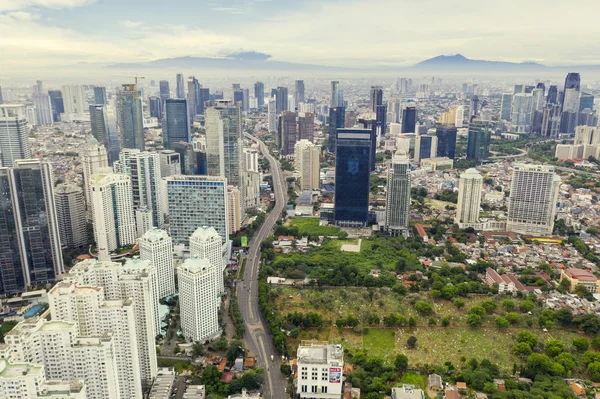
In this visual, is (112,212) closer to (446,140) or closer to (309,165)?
(309,165)

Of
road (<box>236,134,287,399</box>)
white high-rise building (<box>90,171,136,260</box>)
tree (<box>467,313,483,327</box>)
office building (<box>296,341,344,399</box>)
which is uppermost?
white high-rise building (<box>90,171,136,260</box>)

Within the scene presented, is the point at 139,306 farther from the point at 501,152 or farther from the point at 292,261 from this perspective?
the point at 501,152

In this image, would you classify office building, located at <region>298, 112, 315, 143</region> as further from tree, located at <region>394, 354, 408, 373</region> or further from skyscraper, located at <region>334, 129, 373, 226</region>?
tree, located at <region>394, 354, 408, 373</region>

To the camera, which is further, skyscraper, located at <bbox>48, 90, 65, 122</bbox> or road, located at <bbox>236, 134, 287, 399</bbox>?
skyscraper, located at <bbox>48, 90, 65, 122</bbox>

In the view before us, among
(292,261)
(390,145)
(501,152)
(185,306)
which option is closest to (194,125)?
(390,145)

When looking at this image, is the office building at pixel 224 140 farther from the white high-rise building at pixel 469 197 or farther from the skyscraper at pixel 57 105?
the skyscraper at pixel 57 105

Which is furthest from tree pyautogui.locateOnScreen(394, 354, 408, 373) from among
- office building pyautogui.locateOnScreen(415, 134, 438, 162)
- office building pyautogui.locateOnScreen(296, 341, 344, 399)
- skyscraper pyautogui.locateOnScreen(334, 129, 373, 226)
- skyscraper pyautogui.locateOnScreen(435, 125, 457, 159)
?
skyscraper pyautogui.locateOnScreen(435, 125, 457, 159)

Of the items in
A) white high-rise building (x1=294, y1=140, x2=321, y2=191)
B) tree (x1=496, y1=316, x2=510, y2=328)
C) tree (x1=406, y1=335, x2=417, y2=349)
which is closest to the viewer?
tree (x1=406, y1=335, x2=417, y2=349)
